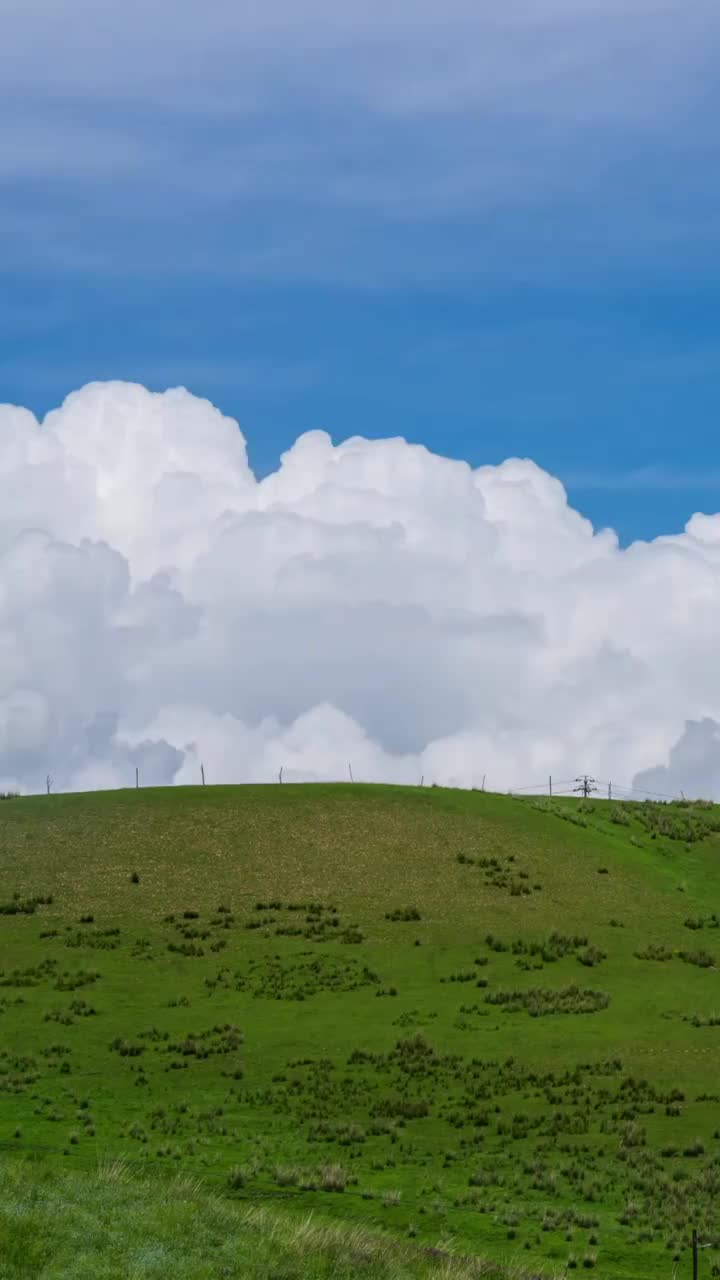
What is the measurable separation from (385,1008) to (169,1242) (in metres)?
28.3

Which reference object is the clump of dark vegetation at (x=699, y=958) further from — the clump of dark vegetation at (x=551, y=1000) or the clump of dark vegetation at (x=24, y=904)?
the clump of dark vegetation at (x=24, y=904)

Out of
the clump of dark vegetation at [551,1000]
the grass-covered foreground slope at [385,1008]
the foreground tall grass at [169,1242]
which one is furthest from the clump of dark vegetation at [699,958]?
the foreground tall grass at [169,1242]

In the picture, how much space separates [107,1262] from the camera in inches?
818

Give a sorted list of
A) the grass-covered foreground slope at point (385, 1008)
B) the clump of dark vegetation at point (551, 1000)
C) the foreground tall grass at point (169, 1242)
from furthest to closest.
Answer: the clump of dark vegetation at point (551, 1000), the grass-covered foreground slope at point (385, 1008), the foreground tall grass at point (169, 1242)

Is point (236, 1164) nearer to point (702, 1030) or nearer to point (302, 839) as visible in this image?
point (702, 1030)

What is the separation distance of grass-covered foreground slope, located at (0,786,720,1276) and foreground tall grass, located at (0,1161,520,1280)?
352 cm

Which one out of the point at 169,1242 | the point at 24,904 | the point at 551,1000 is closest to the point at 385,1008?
the point at 551,1000

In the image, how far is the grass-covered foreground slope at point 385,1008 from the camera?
31.6 meters

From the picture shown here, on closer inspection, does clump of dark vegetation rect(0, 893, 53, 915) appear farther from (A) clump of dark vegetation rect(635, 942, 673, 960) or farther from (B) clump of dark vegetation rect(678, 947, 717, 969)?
(B) clump of dark vegetation rect(678, 947, 717, 969)

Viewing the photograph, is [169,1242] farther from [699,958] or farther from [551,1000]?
[699,958]

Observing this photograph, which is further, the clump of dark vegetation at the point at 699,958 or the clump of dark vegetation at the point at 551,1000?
the clump of dark vegetation at the point at 699,958

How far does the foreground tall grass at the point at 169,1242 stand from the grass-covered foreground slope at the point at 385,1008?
11.6 ft

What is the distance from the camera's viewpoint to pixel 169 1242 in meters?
22.0

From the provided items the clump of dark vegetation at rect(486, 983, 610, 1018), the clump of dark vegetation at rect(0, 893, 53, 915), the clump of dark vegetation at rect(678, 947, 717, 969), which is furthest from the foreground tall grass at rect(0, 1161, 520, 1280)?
the clump of dark vegetation at rect(0, 893, 53, 915)
